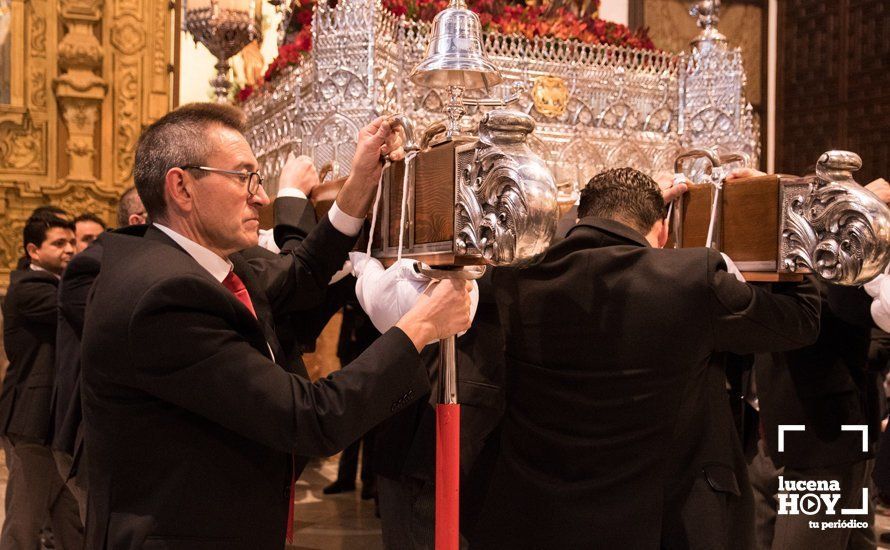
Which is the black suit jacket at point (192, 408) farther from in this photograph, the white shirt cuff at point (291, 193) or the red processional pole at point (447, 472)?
the white shirt cuff at point (291, 193)

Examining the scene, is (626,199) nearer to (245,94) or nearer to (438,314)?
(438,314)

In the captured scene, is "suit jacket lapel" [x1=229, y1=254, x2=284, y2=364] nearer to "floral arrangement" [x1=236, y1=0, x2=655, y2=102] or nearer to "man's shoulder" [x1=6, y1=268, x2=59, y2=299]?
"man's shoulder" [x1=6, y1=268, x2=59, y2=299]

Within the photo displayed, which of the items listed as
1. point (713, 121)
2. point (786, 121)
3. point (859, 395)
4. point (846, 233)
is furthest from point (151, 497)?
point (786, 121)

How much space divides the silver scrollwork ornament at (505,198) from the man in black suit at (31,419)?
293cm

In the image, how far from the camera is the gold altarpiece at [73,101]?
28.7ft

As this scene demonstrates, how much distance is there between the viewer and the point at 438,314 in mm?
2070

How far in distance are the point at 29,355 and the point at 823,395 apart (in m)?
3.46

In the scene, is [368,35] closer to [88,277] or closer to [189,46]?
[88,277]

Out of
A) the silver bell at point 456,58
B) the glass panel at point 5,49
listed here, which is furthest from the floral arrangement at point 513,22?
the silver bell at point 456,58

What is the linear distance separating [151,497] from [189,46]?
8178 mm

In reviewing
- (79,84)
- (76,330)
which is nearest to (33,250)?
(76,330)

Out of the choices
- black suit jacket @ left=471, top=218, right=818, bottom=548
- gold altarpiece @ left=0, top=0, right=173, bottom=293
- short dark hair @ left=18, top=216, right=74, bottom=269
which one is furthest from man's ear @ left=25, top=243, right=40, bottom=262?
gold altarpiece @ left=0, top=0, right=173, bottom=293

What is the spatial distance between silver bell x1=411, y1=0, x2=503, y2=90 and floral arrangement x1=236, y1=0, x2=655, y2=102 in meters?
3.66

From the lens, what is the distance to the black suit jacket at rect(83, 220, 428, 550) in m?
1.82
